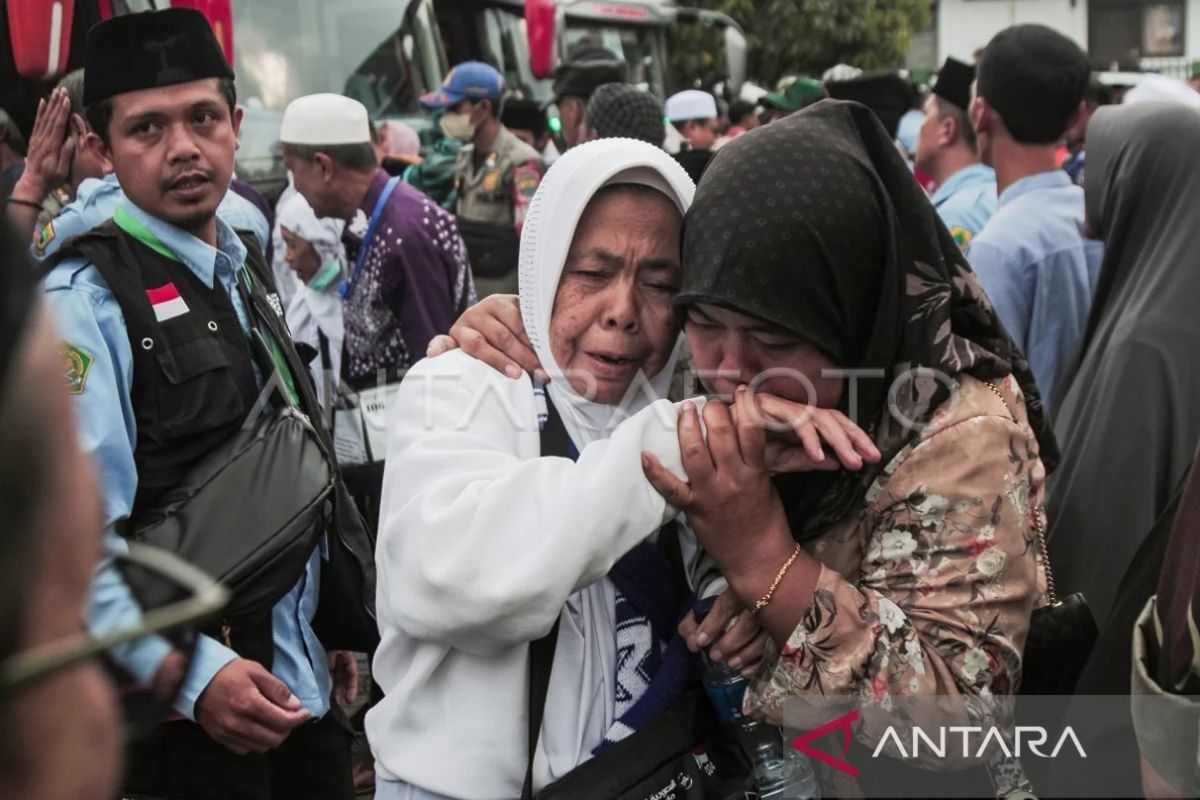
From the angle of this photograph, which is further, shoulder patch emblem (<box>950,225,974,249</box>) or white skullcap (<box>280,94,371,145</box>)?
white skullcap (<box>280,94,371,145</box>)

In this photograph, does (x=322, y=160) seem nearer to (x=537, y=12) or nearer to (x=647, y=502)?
(x=647, y=502)

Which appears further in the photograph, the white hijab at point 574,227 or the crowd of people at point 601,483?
the white hijab at point 574,227

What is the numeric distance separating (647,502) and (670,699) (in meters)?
0.36

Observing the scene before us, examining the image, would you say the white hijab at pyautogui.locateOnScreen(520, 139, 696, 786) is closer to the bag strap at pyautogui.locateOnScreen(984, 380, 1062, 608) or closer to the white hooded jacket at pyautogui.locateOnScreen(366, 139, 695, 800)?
the white hooded jacket at pyautogui.locateOnScreen(366, 139, 695, 800)

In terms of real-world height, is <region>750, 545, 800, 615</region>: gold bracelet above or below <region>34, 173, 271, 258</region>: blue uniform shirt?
below

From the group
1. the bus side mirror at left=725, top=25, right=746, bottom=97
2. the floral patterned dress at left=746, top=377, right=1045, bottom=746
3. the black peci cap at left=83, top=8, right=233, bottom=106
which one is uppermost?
the black peci cap at left=83, top=8, right=233, bottom=106

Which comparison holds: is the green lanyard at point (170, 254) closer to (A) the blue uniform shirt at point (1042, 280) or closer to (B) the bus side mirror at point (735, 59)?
(A) the blue uniform shirt at point (1042, 280)

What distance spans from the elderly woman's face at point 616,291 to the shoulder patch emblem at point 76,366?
92cm

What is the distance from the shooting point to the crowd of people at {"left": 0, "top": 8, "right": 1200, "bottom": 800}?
1.20 metres

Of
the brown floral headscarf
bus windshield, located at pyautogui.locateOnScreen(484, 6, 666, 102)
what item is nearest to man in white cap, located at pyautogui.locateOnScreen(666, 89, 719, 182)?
bus windshield, located at pyautogui.locateOnScreen(484, 6, 666, 102)

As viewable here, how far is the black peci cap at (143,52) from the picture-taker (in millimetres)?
2645

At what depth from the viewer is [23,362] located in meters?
0.81

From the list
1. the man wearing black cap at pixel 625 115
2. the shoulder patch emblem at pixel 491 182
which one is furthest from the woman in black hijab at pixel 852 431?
the shoulder patch emblem at pixel 491 182

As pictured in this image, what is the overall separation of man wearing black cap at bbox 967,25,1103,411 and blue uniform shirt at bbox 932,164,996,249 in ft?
2.03
